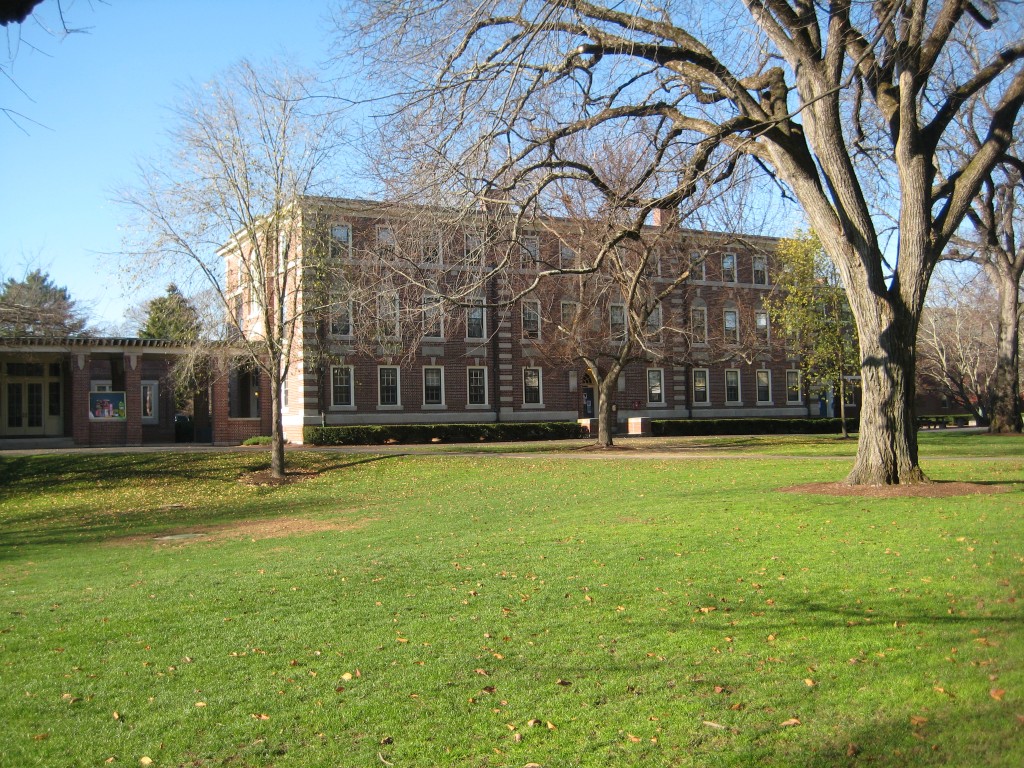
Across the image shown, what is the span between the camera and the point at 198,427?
37.9 metres

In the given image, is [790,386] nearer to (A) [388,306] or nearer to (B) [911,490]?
(B) [911,490]

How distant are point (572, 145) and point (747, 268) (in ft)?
108

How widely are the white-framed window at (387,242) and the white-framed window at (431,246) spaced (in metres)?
0.47

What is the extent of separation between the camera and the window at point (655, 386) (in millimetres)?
47031

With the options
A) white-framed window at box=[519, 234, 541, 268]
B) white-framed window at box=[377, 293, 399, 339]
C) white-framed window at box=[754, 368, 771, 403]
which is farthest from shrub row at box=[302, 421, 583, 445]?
white-framed window at box=[377, 293, 399, 339]

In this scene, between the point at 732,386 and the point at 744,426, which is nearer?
the point at 744,426

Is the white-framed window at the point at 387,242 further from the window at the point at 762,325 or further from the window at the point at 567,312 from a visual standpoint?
the window at the point at 762,325

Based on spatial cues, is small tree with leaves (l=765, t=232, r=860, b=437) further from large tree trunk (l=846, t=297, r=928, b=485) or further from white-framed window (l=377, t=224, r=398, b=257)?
white-framed window (l=377, t=224, r=398, b=257)

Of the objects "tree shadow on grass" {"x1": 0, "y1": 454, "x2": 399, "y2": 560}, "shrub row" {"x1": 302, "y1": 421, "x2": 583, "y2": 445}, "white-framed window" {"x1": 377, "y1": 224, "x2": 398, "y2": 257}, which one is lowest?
"tree shadow on grass" {"x1": 0, "y1": 454, "x2": 399, "y2": 560}

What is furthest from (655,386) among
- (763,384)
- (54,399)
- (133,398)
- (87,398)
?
(54,399)

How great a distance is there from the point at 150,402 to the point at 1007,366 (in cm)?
3783

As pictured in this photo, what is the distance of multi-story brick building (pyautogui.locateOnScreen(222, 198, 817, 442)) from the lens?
59.8ft

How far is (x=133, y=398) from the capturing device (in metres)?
33.8

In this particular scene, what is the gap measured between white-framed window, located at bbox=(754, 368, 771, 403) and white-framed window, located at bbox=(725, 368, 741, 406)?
1443 millimetres
